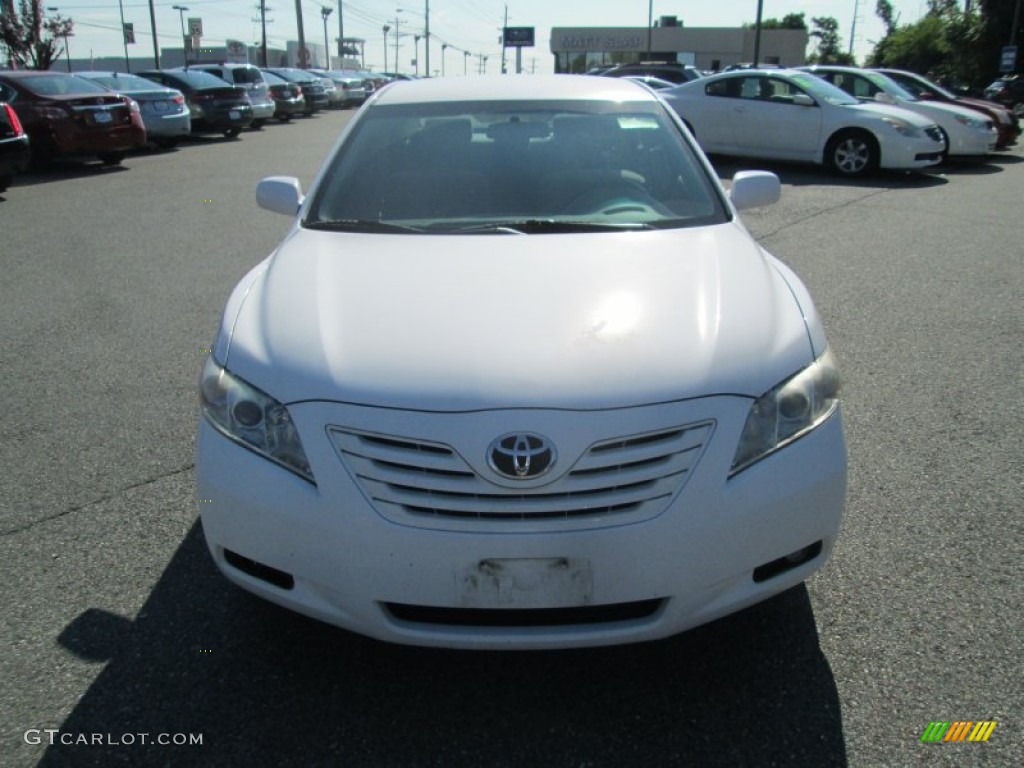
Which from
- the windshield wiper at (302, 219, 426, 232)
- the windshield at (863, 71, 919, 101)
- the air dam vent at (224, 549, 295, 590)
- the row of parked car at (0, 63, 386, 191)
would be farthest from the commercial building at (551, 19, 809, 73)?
the air dam vent at (224, 549, 295, 590)

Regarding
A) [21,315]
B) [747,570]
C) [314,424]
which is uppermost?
[314,424]

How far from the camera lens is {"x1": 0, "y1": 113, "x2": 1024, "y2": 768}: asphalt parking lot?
2320 millimetres

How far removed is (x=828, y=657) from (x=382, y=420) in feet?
4.69

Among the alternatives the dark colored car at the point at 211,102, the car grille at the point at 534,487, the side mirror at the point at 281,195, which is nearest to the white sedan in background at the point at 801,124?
the side mirror at the point at 281,195

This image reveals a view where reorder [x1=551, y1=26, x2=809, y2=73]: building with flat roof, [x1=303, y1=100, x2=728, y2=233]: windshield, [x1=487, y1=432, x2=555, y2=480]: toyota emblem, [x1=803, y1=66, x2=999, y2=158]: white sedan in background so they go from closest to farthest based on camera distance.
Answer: [x1=487, y1=432, x2=555, y2=480]: toyota emblem, [x1=303, y1=100, x2=728, y2=233]: windshield, [x1=803, y1=66, x2=999, y2=158]: white sedan in background, [x1=551, y1=26, x2=809, y2=73]: building with flat roof

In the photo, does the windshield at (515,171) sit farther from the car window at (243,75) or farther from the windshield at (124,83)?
the car window at (243,75)

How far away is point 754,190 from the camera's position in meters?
4.06

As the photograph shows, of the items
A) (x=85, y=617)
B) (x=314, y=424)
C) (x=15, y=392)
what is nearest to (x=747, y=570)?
(x=314, y=424)

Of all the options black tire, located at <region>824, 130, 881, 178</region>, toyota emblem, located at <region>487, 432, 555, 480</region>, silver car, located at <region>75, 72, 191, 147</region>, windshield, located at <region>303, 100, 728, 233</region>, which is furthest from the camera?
silver car, located at <region>75, 72, 191, 147</region>

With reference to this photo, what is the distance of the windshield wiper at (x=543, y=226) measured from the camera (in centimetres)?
334

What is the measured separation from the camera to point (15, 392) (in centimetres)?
480

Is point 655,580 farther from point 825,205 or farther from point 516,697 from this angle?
point 825,205

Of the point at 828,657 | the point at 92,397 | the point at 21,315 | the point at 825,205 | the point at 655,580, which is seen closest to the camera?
the point at 655,580

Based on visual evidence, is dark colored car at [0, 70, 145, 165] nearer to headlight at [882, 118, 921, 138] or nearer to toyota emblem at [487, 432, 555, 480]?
headlight at [882, 118, 921, 138]
